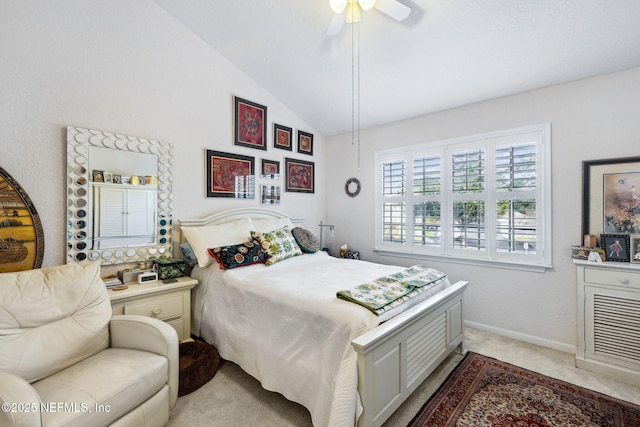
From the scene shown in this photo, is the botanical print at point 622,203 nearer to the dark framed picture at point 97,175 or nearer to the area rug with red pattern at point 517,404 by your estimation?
Result: the area rug with red pattern at point 517,404

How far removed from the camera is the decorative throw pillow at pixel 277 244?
8.96 feet

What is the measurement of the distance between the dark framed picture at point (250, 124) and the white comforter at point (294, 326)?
5.12ft

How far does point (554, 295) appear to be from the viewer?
2.64 meters

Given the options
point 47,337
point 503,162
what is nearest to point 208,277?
Answer: point 47,337

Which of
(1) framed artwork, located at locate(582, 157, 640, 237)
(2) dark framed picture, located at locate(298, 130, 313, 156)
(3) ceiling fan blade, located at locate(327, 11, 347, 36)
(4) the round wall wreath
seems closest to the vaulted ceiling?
(3) ceiling fan blade, located at locate(327, 11, 347, 36)

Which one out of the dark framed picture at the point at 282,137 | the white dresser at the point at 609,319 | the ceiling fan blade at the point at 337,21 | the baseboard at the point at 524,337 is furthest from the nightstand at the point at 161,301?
the white dresser at the point at 609,319

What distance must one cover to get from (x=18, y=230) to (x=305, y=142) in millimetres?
3082

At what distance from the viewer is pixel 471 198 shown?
308cm

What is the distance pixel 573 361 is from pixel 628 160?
173 centimetres

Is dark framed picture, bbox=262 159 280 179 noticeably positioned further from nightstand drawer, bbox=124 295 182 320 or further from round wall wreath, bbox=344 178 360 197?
nightstand drawer, bbox=124 295 182 320

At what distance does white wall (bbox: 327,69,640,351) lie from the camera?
237 cm

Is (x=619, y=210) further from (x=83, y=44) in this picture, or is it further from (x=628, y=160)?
(x=83, y=44)

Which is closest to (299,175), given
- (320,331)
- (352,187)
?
(352,187)

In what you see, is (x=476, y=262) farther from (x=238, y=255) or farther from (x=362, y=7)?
(x=362, y=7)
